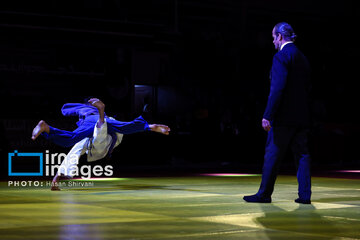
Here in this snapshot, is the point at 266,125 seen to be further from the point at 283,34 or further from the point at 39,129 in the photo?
the point at 39,129

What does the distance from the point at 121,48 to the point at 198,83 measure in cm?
392

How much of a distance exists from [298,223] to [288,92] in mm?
2449

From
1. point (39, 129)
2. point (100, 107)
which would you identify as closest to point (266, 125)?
point (100, 107)

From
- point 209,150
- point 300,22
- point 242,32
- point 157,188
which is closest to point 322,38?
point 300,22

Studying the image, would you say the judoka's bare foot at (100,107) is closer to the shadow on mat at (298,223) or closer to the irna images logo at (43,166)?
the shadow on mat at (298,223)

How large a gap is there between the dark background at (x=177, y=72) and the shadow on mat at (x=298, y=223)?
1081cm

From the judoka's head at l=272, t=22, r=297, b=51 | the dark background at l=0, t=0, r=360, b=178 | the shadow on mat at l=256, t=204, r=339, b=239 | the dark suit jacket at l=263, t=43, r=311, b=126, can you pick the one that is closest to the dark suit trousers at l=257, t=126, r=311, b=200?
the dark suit jacket at l=263, t=43, r=311, b=126

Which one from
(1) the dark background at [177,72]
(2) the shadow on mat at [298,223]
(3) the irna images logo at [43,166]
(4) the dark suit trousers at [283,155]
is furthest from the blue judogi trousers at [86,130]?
(1) the dark background at [177,72]

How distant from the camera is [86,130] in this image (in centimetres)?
1142

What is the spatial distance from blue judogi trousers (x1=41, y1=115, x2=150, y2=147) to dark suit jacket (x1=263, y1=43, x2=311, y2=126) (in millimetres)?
3317

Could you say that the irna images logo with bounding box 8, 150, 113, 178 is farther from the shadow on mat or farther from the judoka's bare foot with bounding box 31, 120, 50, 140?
the shadow on mat

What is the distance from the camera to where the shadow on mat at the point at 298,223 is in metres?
6.26

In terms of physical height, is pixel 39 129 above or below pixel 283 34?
below

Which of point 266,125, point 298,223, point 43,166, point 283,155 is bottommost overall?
point 43,166
